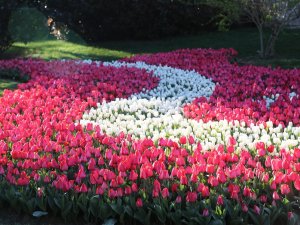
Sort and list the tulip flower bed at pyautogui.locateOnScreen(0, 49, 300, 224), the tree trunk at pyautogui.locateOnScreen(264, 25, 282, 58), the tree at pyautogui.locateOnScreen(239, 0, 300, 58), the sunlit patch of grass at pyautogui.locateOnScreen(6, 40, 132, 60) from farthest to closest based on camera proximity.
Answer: the sunlit patch of grass at pyautogui.locateOnScreen(6, 40, 132, 60), the tree trunk at pyautogui.locateOnScreen(264, 25, 282, 58), the tree at pyautogui.locateOnScreen(239, 0, 300, 58), the tulip flower bed at pyautogui.locateOnScreen(0, 49, 300, 224)

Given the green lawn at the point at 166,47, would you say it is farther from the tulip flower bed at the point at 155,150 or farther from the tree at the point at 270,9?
the tulip flower bed at the point at 155,150

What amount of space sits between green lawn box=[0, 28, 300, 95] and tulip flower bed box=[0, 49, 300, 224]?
12.4 feet

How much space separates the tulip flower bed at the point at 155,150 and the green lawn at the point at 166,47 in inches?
149

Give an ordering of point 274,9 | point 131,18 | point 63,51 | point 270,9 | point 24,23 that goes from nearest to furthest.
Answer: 1. point 274,9
2. point 270,9
3. point 63,51
4. point 24,23
5. point 131,18

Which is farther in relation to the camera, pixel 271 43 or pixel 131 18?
pixel 131 18

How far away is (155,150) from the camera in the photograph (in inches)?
174

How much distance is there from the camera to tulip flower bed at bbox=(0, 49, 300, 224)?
3734 millimetres

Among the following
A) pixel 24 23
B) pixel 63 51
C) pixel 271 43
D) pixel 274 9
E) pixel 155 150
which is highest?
pixel 274 9

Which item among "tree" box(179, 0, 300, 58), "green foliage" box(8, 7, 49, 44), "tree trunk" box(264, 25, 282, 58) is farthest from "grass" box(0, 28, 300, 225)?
"tree" box(179, 0, 300, 58)

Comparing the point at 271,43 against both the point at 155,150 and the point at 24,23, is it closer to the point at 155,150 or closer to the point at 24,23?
the point at 24,23

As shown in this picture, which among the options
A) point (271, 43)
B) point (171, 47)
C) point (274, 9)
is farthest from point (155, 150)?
point (171, 47)

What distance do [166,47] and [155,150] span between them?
892 centimetres

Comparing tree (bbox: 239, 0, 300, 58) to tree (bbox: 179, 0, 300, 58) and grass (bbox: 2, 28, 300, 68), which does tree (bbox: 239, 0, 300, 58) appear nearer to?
tree (bbox: 179, 0, 300, 58)

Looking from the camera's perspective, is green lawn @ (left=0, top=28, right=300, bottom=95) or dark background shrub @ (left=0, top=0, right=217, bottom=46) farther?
dark background shrub @ (left=0, top=0, right=217, bottom=46)
